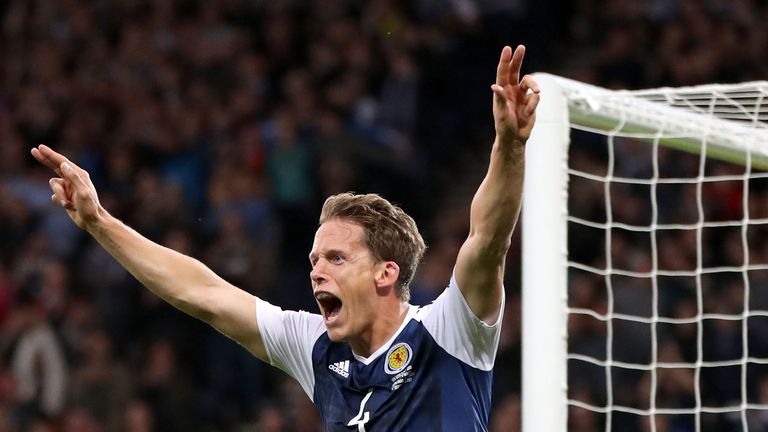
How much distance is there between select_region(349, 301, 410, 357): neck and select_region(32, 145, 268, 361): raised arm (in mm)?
467

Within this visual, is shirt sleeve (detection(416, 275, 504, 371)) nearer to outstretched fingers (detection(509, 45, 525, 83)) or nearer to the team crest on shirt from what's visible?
the team crest on shirt

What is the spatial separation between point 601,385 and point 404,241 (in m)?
4.70

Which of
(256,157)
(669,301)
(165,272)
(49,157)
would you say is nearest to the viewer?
(49,157)

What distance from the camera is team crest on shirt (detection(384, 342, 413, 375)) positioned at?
166 inches

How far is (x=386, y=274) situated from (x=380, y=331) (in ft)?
0.61

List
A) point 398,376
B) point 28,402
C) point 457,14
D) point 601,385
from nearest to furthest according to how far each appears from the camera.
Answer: point 398,376 < point 601,385 < point 28,402 < point 457,14

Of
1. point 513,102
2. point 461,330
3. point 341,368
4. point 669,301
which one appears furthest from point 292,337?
point 669,301

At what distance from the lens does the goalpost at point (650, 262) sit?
468cm

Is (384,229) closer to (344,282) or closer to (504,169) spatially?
(344,282)

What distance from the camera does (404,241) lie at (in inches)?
173

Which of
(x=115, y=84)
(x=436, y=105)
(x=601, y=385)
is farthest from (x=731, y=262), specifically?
(x=115, y=84)

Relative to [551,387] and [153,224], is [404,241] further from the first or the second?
[153,224]

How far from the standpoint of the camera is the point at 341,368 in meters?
4.37

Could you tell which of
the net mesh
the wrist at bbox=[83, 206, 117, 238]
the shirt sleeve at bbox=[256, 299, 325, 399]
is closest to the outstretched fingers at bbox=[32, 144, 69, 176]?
Answer: the wrist at bbox=[83, 206, 117, 238]
